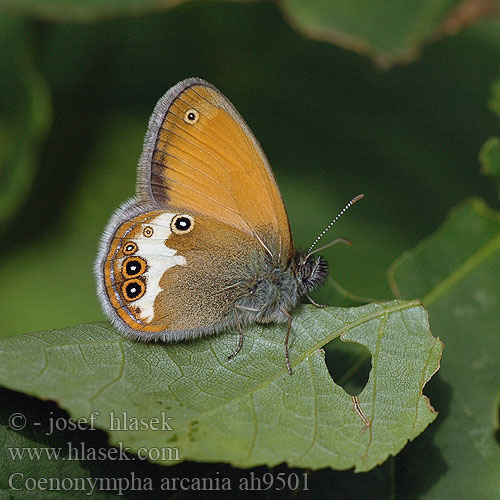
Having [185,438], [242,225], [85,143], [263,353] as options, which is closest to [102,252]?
[242,225]

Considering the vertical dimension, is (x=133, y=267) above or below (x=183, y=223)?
below

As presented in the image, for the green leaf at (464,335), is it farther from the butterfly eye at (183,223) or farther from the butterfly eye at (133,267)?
the butterfly eye at (133,267)

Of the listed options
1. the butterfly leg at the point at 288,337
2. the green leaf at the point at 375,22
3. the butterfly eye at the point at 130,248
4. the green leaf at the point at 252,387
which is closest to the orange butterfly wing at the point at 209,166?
the butterfly eye at the point at 130,248

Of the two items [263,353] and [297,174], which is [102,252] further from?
[297,174]

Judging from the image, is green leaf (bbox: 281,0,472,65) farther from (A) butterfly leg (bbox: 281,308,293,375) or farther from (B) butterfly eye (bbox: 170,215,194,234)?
(A) butterfly leg (bbox: 281,308,293,375)

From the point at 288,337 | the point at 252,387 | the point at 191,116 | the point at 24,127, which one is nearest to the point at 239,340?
the point at 288,337

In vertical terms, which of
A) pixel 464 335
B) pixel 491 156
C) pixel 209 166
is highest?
pixel 491 156

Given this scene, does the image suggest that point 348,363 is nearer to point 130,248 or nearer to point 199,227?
point 199,227
